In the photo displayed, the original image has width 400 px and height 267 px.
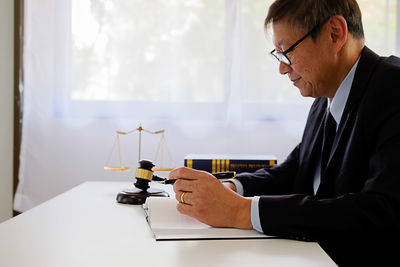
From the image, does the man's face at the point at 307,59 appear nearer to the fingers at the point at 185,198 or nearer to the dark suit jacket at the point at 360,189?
the dark suit jacket at the point at 360,189

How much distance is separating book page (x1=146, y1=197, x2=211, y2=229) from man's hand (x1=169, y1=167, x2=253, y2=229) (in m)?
0.02

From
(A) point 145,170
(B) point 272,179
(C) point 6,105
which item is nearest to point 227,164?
(B) point 272,179

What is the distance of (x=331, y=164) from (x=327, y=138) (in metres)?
0.17

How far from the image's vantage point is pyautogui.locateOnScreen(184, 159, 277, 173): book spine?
5.72ft

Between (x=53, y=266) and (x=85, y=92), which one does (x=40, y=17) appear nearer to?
(x=85, y=92)

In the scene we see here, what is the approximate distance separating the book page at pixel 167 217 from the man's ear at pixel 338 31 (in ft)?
2.22

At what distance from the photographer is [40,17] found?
229 cm

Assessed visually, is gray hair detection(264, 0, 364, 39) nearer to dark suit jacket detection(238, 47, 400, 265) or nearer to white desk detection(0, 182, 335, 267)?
dark suit jacket detection(238, 47, 400, 265)

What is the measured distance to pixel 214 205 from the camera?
104 cm

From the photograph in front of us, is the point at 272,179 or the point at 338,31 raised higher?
the point at 338,31

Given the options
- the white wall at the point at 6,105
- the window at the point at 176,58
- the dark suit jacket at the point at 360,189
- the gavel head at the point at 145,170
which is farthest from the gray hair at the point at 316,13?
the white wall at the point at 6,105

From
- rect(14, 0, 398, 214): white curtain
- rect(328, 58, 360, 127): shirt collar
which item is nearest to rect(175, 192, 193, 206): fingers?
rect(328, 58, 360, 127): shirt collar

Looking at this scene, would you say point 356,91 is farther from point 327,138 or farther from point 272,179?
point 272,179

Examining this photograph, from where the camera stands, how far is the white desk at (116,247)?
0.82 metres
